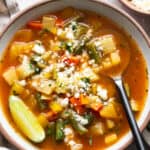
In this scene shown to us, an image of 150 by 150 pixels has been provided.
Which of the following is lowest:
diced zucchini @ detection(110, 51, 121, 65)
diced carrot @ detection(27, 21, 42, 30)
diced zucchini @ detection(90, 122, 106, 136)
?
diced zucchini @ detection(90, 122, 106, 136)

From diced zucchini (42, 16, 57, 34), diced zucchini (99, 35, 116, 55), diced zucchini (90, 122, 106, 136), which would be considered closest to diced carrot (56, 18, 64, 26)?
diced zucchini (42, 16, 57, 34)

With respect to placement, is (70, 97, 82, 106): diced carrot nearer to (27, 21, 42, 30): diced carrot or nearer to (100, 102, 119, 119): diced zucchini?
(100, 102, 119, 119): diced zucchini

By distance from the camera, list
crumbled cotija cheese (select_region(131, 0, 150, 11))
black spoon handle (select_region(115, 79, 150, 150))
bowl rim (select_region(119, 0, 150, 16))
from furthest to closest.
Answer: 1. crumbled cotija cheese (select_region(131, 0, 150, 11))
2. bowl rim (select_region(119, 0, 150, 16))
3. black spoon handle (select_region(115, 79, 150, 150))

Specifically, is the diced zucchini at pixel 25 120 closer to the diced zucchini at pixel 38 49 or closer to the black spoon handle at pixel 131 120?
the diced zucchini at pixel 38 49

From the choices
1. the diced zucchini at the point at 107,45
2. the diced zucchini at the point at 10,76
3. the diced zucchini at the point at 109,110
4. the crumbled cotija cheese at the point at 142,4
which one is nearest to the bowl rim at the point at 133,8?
the crumbled cotija cheese at the point at 142,4

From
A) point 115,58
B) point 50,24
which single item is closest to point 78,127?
point 115,58

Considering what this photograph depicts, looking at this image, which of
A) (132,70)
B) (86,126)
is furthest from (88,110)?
(132,70)

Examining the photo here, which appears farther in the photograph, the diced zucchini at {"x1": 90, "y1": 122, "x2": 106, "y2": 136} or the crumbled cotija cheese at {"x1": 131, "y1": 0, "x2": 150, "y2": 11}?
the crumbled cotija cheese at {"x1": 131, "y1": 0, "x2": 150, "y2": 11}
